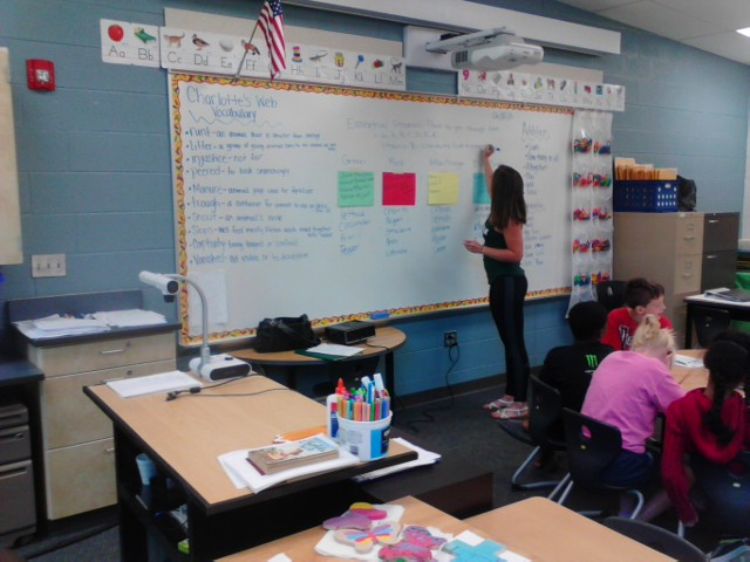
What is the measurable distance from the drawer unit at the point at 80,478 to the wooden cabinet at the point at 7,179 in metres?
0.86

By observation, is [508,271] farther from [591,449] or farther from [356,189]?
[591,449]

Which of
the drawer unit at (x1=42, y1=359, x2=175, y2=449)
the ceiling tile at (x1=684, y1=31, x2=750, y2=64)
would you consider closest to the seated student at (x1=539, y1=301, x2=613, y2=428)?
the drawer unit at (x1=42, y1=359, x2=175, y2=449)

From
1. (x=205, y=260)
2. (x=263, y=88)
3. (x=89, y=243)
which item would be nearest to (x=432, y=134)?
(x=263, y=88)

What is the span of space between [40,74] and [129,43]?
1.46 feet

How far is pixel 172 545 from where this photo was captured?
6.58 ft

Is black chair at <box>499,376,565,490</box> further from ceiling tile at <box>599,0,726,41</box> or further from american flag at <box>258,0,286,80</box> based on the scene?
ceiling tile at <box>599,0,726,41</box>

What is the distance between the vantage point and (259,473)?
1635mm

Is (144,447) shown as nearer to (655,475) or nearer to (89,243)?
(89,243)

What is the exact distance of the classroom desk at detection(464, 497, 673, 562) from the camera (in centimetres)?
154

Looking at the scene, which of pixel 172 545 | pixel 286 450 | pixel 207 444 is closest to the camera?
pixel 286 450

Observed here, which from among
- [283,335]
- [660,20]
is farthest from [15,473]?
[660,20]

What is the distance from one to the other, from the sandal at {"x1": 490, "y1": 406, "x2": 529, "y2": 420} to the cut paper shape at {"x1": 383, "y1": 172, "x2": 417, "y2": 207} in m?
1.45

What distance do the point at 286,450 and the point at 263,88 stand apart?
8.11 feet

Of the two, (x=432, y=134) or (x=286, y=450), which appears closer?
(x=286, y=450)
